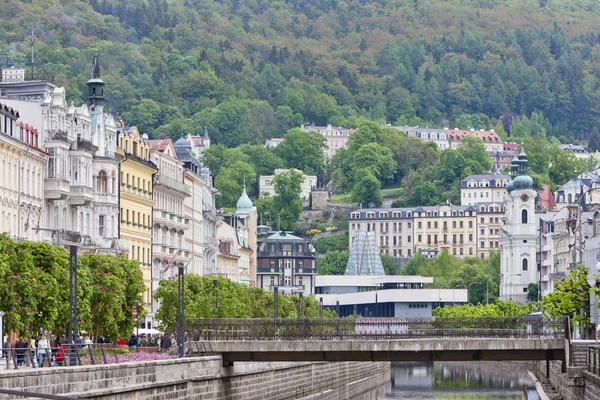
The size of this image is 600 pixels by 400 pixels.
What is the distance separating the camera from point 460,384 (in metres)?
131

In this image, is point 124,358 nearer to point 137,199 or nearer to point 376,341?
point 376,341

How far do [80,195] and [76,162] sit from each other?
1817 mm

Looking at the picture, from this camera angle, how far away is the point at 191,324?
271 feet

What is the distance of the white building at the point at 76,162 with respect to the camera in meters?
93.9

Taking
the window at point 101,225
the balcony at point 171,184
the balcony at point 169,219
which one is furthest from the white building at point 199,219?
the window at point 101,225

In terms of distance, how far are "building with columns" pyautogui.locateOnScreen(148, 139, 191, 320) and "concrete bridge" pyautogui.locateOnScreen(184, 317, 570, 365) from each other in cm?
3761

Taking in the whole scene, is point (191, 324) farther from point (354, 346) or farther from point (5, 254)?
point (5, 254)

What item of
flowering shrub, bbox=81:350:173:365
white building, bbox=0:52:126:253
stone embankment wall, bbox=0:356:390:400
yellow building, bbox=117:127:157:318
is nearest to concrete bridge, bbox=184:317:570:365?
stone embankment wall, bbox=0:356:390:400

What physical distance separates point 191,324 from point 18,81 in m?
25.1

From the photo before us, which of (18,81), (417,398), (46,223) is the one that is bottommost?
(417,398)

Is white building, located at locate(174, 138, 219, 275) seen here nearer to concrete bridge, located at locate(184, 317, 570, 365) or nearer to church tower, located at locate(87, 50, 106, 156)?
church tower, located at locate(87, 50, 106, 156)

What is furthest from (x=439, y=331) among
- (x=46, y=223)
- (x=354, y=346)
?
(x=46, y=223)

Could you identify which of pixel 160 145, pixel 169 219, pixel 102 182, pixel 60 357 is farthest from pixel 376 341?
pixel 160 145

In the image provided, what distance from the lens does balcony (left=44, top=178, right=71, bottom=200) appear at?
93.2m
